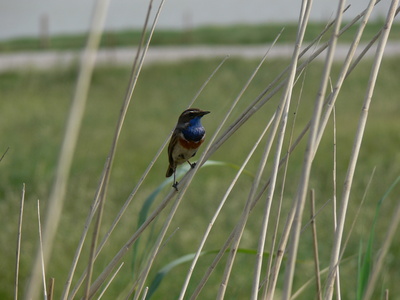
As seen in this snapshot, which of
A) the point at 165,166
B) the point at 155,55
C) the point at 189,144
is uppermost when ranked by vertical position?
the point at 155,55

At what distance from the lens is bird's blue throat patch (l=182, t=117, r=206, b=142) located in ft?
6.62

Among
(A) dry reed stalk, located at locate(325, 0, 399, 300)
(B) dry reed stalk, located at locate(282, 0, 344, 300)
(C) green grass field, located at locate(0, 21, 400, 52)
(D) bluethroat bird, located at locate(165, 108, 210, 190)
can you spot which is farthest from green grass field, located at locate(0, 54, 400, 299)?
(C) green grass field, located at locate(0, 21, 400, 52)

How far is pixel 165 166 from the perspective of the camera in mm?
5676

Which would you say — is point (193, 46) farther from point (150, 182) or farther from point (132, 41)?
point (150, 182)

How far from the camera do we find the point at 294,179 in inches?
212

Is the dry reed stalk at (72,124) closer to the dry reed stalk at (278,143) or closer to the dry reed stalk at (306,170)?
the dry reed stalk at (306,170)

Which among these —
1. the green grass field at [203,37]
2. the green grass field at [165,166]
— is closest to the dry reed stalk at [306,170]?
Answer: the green grass field at [165,166]

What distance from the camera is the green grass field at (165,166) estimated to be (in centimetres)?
411

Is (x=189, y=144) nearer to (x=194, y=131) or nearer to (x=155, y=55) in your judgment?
(x=194, y=131)

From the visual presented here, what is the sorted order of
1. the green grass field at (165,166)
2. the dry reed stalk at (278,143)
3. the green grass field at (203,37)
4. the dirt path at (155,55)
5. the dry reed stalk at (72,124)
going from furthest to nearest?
1. the green grass field at (203,37)
2. the dirt path at (155,55)
3. the green grass field at (165,166)
4. the dry reed stalk at (278,143)
5. the dry reed stalk at (72,124)

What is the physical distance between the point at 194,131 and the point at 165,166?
12.0 ft

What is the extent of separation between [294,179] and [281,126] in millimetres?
4052

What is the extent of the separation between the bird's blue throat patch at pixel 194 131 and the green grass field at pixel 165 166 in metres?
0.47

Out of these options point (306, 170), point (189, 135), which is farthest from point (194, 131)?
point (306, 170)
